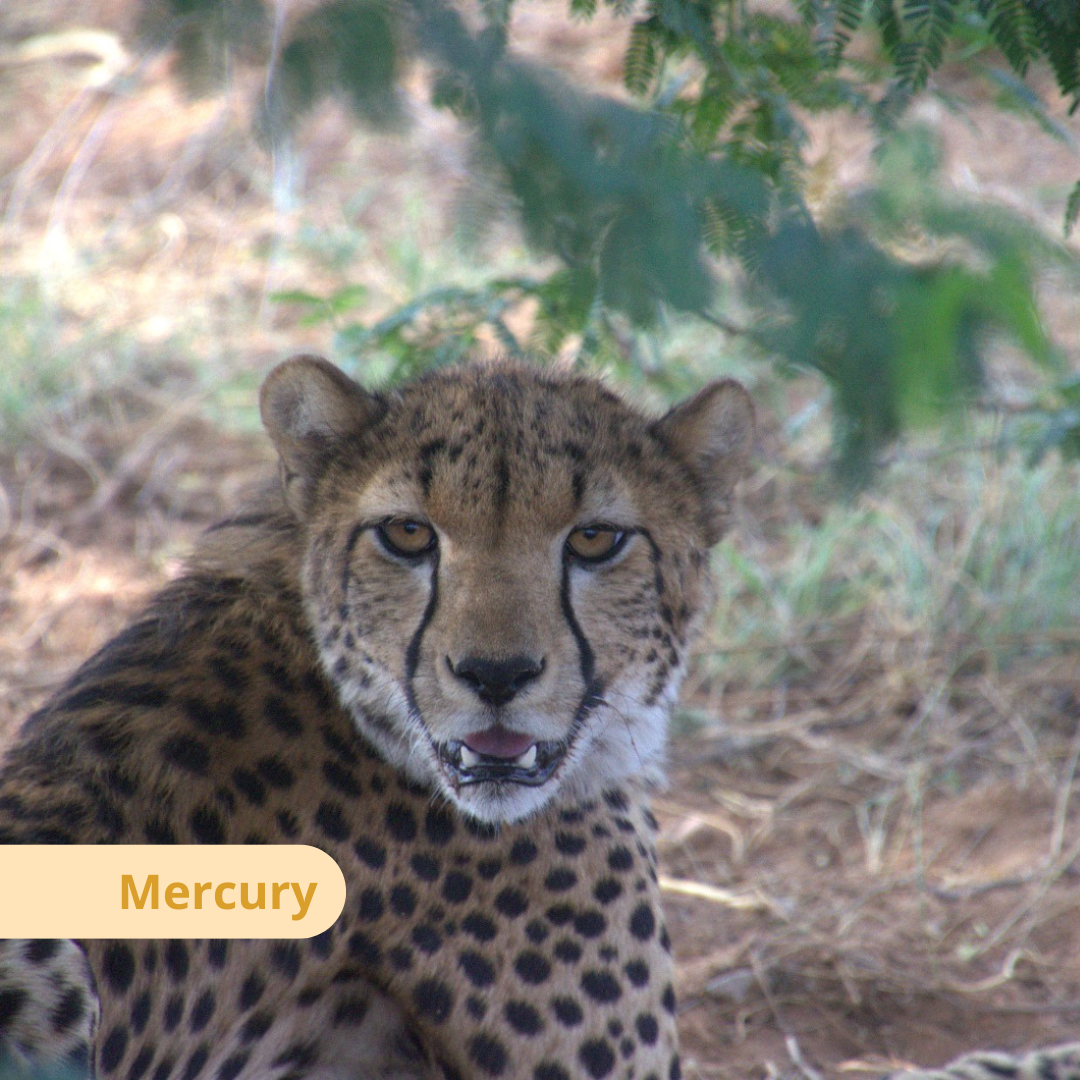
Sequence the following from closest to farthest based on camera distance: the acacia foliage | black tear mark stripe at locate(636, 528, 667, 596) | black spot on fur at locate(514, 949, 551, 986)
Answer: the acacia foliage
black spot on fur at locate(514, 949, 551, 986)
black tear mark stripe at locate(636, 528, 667, 596)

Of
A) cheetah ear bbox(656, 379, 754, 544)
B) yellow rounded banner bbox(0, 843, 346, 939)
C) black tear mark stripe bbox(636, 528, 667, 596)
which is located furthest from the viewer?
cheetah ear bbox(656, 379, 754, 544)

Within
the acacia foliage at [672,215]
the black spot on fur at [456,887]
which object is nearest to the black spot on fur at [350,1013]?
the black spot on fur at [456,887]

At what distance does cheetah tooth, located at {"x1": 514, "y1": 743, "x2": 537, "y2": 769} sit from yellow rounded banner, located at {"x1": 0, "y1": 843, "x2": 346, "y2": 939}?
0.35 metres

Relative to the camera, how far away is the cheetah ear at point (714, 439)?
8.14ft

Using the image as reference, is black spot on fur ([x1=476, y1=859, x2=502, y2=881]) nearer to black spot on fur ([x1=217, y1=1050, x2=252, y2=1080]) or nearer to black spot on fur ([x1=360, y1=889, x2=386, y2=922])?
black spot on fur ([x1=360, y1=889, x2=386, y2=922])

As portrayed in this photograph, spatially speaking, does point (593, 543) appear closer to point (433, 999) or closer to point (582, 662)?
point (582, 662)

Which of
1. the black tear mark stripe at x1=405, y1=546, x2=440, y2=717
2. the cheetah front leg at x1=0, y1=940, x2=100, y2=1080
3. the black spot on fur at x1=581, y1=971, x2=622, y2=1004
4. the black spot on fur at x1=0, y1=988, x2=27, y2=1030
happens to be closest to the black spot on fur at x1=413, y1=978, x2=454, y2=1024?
the black spot on fur at x1=581, y1=971, x2=622, y2=1004

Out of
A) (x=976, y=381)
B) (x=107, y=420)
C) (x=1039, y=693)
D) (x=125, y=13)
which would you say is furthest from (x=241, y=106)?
(x=107, y=420)

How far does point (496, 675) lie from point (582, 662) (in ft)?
0.71

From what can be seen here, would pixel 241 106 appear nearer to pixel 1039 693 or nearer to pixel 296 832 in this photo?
pixel 296 832

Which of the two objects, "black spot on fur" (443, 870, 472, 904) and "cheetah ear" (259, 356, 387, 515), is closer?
"black spot on fur" (443, 870, 472, 904)

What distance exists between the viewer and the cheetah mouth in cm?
209

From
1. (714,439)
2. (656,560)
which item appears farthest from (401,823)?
(714,439)

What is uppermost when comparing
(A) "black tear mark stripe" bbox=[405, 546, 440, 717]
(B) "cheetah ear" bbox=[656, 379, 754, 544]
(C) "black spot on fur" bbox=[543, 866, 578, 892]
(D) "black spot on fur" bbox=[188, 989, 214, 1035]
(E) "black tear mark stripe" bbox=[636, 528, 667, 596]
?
(B) "cheetah ear" bbox=[656, 379, 754, 544]
